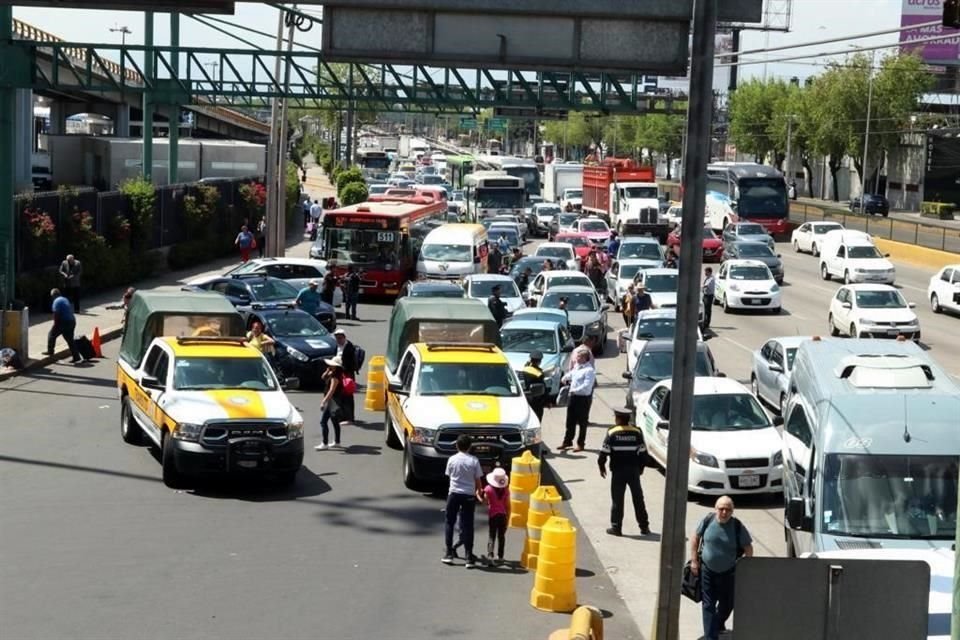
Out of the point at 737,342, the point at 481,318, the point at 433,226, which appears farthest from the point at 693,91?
the point at 433,226

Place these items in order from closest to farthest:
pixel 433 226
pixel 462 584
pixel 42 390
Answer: pixel 462 584 < pixel 42 390 < pixel 433 226

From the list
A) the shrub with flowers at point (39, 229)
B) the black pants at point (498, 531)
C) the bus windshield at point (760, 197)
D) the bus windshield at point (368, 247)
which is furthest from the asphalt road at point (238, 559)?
the bus windshield at point (760, 197)

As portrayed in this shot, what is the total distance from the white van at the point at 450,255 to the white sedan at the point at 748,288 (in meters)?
7.12

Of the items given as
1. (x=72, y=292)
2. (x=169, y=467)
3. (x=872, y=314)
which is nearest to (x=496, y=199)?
(x=872, y=314)

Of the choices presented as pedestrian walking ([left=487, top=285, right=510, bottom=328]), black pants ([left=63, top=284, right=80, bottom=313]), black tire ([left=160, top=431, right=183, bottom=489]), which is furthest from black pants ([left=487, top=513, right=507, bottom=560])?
black pants ([left=63, top=284, right=80, bottom=313])

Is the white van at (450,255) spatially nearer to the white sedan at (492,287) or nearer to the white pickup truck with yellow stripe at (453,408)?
the white sedan at (492,287)

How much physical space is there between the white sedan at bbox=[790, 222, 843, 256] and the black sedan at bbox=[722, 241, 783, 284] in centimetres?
1178

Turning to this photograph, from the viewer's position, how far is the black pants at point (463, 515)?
1566cm

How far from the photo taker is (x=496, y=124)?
5418 inches

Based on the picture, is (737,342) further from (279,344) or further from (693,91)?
(693,91)

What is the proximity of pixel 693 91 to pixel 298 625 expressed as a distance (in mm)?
5869

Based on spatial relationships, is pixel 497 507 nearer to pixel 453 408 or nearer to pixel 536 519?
pixel 536 519

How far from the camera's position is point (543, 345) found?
91.4 ft

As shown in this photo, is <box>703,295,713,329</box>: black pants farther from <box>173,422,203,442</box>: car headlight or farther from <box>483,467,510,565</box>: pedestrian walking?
<box>483,467,510,565</box>: pedestrian walking
